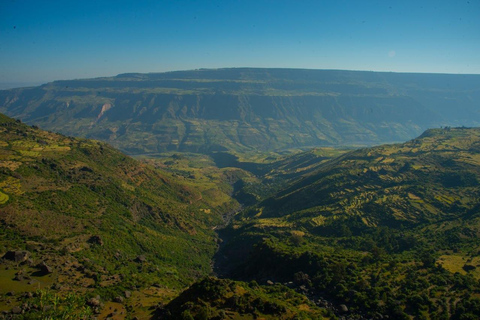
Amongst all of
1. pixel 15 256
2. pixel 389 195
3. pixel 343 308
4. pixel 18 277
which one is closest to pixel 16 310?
pixel 18 277

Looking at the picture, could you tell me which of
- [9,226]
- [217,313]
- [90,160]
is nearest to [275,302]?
[217,313]

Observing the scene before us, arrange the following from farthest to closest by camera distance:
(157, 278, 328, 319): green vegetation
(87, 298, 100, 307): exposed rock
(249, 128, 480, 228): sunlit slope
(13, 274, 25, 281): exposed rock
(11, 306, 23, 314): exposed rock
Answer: (249, 128, 480, 228): sunlit slope, (13, 274, 25, 281): exposed rock, (87, 298, 100, 307): exposed rock, (157, 278, 328, 319): green vegetation, (11, 306, 23, 314): exposed rock

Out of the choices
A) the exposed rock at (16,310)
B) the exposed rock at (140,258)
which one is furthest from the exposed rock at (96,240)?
the exposed rock at (16,310)

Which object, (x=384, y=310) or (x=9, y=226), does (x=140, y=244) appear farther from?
(x=384, y=310)

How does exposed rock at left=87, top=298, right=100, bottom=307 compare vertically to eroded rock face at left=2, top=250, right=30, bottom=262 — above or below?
below

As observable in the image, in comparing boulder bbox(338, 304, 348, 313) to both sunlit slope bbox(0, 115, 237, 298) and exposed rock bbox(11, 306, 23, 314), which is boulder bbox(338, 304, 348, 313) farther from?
exposed rock bbox(11, 306, 23, 314)

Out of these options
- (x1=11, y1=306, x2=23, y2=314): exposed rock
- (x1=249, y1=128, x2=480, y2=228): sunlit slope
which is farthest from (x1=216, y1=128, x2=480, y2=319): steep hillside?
(x1=11, y1=306, x2=23, y2=314): exposed rock
